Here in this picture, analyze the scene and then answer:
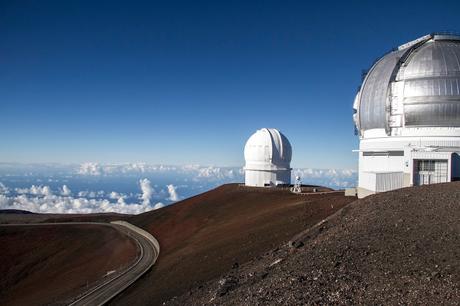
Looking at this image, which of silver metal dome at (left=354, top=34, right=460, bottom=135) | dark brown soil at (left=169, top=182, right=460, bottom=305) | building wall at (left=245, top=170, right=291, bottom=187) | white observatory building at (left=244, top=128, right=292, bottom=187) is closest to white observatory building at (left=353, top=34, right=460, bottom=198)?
silver metal dome at (left=354, top=34, right=460, bottom=135)

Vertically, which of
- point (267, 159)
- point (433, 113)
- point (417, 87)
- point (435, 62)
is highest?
point (435, 62)

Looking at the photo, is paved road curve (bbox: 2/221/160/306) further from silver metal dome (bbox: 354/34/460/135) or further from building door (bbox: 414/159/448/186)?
silver metal dome (bbox: 354/34/460/135)

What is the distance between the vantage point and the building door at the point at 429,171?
75.5ft

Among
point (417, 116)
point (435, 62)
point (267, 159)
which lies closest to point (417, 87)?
point (417, 116)

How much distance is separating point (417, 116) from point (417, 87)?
1.71m

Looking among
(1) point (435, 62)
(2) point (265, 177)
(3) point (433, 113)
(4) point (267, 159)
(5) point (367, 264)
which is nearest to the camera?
(5) point (367, 264)

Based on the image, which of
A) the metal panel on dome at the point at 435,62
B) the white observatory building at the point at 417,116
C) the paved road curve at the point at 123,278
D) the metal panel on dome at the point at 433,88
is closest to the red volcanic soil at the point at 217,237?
the paved road curve at the point at 123,278

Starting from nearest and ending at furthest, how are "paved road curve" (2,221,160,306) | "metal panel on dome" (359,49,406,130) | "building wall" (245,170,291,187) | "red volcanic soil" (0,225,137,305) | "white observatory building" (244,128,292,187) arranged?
1. "paved road curve" (2,221,160,306)
2. "metal panel on dome" (359,49,406,130)
3. "red volcanic soil" (0,225,137,305)
4. "white observatory building" (244,128,292,187)
5. "building wall" (245,170,291,187)

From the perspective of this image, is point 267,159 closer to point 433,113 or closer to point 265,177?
point 265,177

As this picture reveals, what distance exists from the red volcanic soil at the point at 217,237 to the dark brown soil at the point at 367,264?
2.34 meters

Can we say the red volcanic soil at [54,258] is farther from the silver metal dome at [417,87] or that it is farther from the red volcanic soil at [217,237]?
the silver metal dome at [417,87]

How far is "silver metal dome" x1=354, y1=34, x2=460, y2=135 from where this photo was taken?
23.0 metres

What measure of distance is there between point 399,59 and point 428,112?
403 centimetres

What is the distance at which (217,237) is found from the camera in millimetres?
23781
